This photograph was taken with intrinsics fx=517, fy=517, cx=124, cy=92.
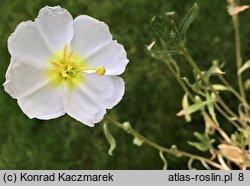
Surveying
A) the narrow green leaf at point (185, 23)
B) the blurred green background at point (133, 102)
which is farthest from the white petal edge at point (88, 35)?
the blurred green background at point (133, 102)

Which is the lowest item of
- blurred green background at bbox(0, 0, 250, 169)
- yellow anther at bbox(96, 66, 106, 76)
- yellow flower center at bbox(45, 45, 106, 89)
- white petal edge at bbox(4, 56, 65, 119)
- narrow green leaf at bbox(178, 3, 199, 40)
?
white petal edge at bbox(4, 56, 65, 119)

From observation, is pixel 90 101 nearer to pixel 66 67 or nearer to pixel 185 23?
pixel 66 67

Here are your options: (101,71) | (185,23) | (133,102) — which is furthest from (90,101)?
(133,102)

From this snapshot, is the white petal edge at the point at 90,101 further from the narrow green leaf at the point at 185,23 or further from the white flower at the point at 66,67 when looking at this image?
the narrow green leaf at the point at 185,23

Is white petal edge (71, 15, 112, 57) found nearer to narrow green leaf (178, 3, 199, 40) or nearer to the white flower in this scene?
the white flower

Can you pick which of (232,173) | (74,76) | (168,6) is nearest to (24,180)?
(74,76)

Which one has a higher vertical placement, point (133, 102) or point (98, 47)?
point (133, 102)

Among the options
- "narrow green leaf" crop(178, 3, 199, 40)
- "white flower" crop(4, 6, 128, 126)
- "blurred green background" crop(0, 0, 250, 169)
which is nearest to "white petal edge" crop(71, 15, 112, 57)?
Answer: "white flower" crop(4, 6, 128, 126)
